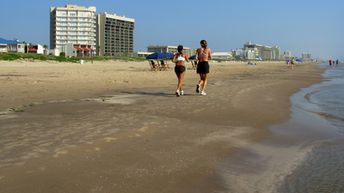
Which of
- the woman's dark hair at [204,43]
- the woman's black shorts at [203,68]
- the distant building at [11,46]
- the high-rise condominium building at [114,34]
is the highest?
the high-rise condominium building at [114,34]

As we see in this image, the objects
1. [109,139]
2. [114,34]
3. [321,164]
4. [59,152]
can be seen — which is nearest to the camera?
[59,152]

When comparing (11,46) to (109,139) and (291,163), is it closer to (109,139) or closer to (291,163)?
(109,139)

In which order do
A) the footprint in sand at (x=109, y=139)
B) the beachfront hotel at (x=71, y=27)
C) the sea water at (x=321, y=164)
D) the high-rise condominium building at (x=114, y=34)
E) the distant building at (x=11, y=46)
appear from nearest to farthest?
1. the sea water at (x=321, y=164)
2. the footprint in sand at (x=109, y=139)
3. the distant building at (x=11, y=46)
4. the beachfront hotel at (x=71, y=27)
5. the high-rise condominium building at (x=114, y=34)

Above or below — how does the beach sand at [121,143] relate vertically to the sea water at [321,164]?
above

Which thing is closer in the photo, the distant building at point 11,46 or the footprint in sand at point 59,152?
the footprint in sand at point 59,152

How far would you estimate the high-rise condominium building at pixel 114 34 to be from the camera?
6014 inches

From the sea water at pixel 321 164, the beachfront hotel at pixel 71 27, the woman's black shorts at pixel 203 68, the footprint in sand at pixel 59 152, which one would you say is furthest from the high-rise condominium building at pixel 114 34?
the footprint in sand at pixel 59 152

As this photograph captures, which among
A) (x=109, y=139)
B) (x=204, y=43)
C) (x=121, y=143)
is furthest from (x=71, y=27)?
(x=121, y=143)

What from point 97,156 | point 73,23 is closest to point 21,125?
point 97,156

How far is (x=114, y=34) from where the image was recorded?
518 feet

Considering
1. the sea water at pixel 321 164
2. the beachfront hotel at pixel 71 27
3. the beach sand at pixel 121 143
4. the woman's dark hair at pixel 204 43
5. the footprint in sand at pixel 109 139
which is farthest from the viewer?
the beachfront hotel at pixel 71 27

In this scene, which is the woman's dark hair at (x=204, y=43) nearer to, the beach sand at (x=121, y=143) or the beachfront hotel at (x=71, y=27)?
the beach sand at (x=121, y=143)

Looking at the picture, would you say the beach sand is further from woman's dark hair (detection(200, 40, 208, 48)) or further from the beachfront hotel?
the beachfront hotel

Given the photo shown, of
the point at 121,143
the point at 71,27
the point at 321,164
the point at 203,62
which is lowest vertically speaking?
the point at 321,164
